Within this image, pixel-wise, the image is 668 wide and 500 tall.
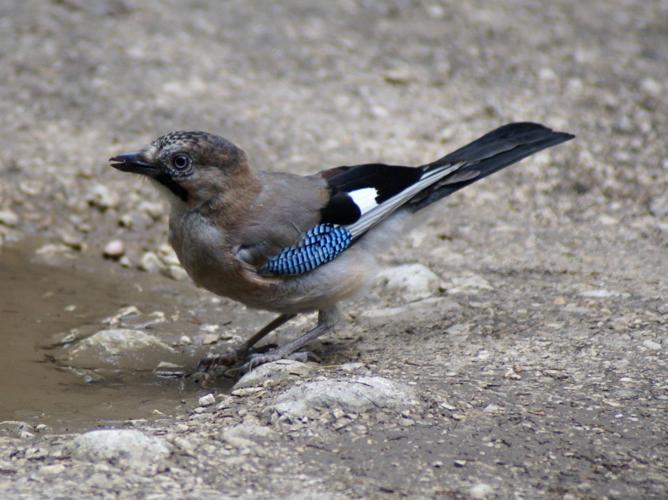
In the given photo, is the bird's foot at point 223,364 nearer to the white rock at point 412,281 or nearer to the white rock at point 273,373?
the white rock at point 273,373

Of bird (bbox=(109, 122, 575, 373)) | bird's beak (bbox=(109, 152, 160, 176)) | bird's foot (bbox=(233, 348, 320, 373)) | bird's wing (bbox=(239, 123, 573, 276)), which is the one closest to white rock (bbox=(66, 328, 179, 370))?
bird (bbox=(109, 122, 575, 373))

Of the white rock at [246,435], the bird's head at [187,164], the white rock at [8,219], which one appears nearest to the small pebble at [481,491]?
the white rock at [246,435]

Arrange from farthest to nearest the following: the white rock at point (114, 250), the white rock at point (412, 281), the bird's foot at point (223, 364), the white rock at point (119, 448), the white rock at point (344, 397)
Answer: the white rock at point (114, 250), the white rock at point (412, 281), the bird's foot at point (223, 364), the white rock at point (344, 397), the white rock at point (119, 448)

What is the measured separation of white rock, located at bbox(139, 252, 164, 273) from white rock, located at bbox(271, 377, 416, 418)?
2671 mm

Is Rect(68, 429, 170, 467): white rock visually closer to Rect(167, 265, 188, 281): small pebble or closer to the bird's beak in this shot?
the bird's beak

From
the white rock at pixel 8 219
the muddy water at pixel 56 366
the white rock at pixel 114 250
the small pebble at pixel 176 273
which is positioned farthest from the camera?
the white rock at pixel 8 219

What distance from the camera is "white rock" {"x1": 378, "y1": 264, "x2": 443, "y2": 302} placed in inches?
262

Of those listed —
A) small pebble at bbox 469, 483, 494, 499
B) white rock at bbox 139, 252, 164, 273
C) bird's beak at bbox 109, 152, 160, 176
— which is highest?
bird's beak at bbox 109, 152, 160, 176

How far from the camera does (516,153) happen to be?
6.47 meters

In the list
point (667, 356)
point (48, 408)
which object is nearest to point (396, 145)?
point (667, 356)

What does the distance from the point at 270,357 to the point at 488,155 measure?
5.95 feet

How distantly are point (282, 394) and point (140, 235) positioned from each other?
309 centimetres

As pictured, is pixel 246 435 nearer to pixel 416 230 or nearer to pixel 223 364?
pixel 223 364

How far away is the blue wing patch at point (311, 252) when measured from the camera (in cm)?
573
